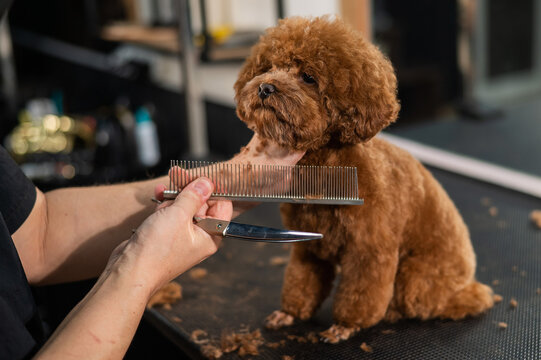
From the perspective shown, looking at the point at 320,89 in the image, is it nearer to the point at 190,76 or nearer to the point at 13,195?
the point at 13,195

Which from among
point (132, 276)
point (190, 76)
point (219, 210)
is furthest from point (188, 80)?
point (132, 276)

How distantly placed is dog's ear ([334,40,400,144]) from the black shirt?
477 mm

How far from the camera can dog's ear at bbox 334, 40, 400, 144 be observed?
718 mm

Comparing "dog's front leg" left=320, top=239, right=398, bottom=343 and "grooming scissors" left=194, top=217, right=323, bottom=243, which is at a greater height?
"grooming scissors" left=194, top=217, right=323, bottom=243

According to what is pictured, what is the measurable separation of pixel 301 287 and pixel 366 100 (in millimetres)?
342

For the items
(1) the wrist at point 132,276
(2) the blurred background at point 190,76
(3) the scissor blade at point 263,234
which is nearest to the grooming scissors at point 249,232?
(3) the scissor blade at point 263,234

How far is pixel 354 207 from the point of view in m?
0.78

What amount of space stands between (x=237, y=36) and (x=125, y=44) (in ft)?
3.25

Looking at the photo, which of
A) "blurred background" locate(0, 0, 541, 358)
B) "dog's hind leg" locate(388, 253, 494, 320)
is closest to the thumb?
"dog's hind leg" locate(388, 253, 494, 320)

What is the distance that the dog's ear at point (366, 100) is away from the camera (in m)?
0.72

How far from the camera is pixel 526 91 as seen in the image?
2842mm

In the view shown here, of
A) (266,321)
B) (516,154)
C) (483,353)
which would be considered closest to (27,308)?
(266,321)

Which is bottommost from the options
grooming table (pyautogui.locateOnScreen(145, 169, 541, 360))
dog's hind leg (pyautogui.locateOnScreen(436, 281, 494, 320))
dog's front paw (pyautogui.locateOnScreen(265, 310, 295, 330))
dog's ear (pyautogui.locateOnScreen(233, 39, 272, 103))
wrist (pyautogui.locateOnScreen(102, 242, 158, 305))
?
grooming table (pyautogui.locateOnScreen(145, 169, 541, 360))

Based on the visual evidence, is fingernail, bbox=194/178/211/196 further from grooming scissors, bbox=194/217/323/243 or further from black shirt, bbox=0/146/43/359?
black shirt, bbox=0/146/43/359
